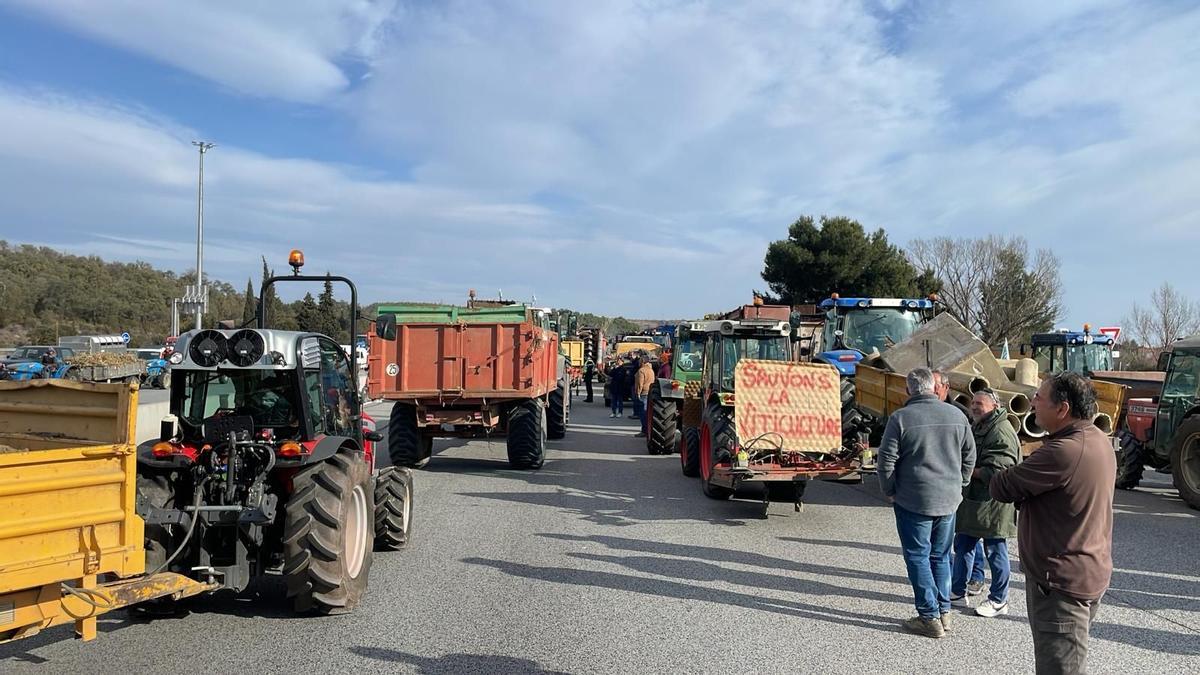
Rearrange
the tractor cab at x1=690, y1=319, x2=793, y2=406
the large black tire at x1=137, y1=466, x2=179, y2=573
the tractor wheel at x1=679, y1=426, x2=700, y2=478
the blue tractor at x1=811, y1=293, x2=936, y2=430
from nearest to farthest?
the large black tire at x1=137, y1=466, x2=179, y2=573 → the tractor cab at x1=690, y1=319, x2=793, y2=406 → the tractor wheel at x1=679, y1=426, x2=700, y2=478 → the blue tractor at x1=811, y1=293, x2=936, y2=430

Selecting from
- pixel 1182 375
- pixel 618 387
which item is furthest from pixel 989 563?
pixel 618 387

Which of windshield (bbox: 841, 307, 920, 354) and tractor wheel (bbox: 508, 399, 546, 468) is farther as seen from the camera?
windshield (bbox: 841, 307, 920, 354)

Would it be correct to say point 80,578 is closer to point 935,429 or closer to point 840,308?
point 935,429

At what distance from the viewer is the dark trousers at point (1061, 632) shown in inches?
133

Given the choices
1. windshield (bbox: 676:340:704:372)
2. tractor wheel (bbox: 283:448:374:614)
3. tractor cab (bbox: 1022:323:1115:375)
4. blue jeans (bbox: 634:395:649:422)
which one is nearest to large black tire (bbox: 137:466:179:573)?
tractor wheel (bbox: 283:448:374:614)

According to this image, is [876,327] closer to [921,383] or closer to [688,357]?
[688,357]

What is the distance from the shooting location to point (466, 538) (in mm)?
7871

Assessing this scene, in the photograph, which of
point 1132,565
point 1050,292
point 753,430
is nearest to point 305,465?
point 753,430

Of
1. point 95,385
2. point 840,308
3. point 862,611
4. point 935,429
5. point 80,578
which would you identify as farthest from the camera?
point 840,308

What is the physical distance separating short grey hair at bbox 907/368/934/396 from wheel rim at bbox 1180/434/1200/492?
641 cm

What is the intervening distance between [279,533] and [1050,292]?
38139mm

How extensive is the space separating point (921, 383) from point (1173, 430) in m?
7.04

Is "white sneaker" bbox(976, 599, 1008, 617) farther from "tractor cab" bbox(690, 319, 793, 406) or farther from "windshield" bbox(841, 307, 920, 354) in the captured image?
"windshield" bbox(841, 307, 920, 354)

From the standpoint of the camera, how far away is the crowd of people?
11.3 ft
